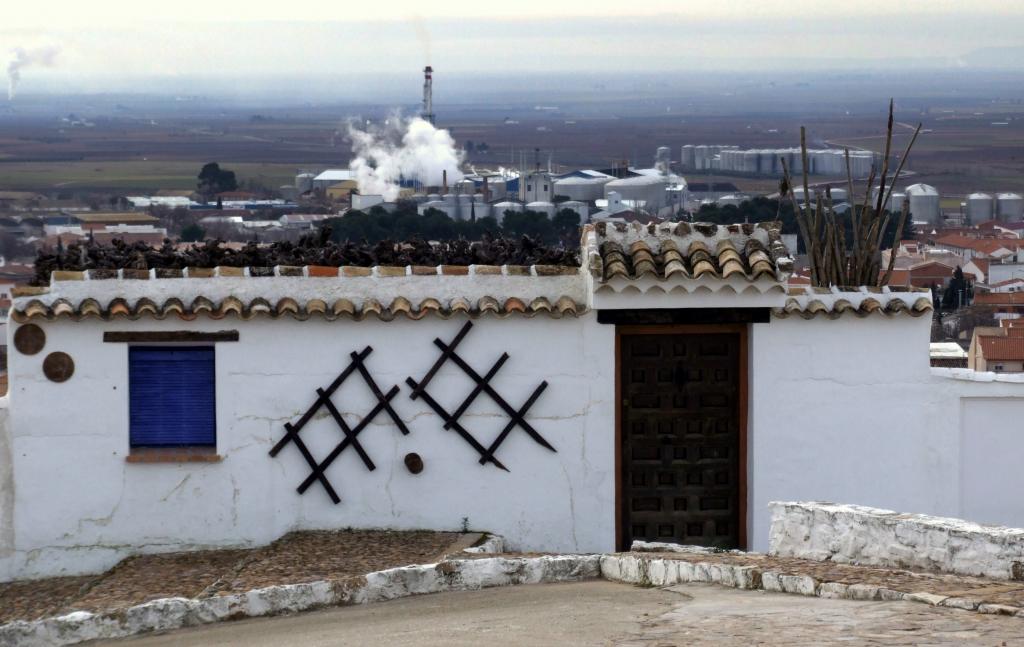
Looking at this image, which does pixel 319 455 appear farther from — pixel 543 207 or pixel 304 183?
pixel 304 183

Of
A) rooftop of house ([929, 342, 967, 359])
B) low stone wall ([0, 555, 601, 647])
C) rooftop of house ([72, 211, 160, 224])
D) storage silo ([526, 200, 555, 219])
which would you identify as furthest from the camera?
storage silo ([526, 200, 555, 219])

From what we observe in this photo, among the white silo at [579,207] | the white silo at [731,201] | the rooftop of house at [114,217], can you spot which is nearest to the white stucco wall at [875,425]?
the white silo at [731,201]

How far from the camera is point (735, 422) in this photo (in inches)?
422

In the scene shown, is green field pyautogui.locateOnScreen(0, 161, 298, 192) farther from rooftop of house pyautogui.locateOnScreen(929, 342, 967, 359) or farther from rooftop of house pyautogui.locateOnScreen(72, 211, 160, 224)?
rooftop of house pyautogui.locateOnScreen(929, 342, 967, 359)

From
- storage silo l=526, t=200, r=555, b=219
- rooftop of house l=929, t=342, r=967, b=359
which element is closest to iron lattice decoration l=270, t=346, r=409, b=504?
rooftop of house l=929, t=342, r=967, b=359

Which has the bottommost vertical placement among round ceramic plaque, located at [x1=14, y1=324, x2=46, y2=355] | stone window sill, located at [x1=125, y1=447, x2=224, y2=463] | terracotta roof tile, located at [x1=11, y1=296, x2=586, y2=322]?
stone window sill, located at [x1=125, y1=447, x2=224, y2=463]

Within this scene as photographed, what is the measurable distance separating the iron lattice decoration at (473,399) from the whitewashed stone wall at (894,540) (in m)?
2.37

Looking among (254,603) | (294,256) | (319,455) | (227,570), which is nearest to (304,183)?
(294,256)

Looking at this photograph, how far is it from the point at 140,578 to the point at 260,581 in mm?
970

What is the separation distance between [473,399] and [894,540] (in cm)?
345

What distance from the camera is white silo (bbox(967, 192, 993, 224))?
141375 millimetres

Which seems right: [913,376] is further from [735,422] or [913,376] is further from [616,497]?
[616,497]

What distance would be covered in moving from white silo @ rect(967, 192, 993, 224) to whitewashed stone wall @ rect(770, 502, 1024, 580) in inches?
5370

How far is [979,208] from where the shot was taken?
14238 cm
